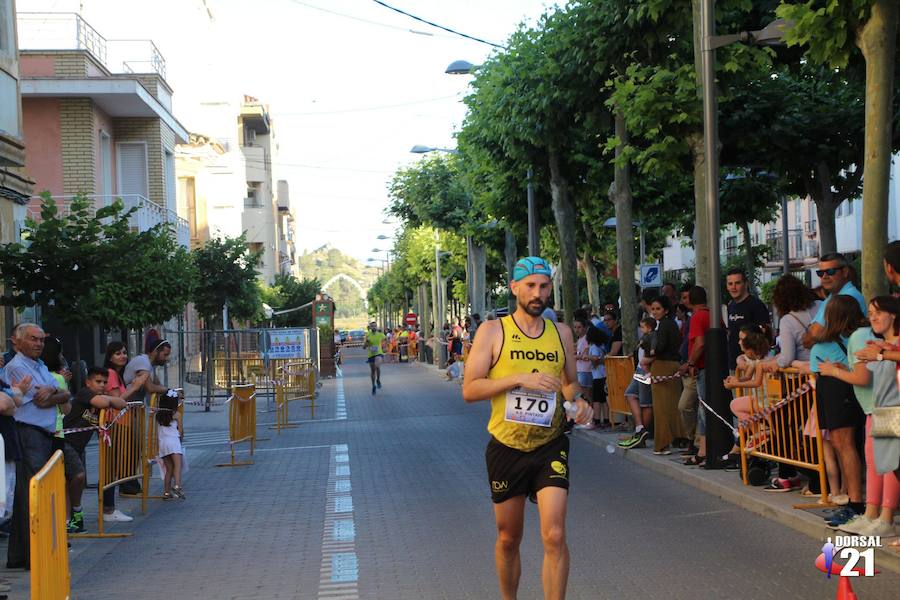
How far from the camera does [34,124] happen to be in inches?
1283

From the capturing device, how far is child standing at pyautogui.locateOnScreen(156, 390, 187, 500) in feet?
47.8

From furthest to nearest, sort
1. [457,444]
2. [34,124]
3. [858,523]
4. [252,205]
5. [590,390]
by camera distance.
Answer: [252,205]
[34,124]
[590,390]
[457,444]
[858,523]

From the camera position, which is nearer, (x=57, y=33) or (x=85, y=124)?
(x=85, y=124)

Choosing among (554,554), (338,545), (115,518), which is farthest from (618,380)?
(554,554)

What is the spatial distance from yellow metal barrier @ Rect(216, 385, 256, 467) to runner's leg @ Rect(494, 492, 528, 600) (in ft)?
38.7

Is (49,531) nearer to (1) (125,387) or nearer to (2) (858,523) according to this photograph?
(2) (858,523)

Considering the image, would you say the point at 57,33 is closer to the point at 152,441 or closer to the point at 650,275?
the point at 650,275

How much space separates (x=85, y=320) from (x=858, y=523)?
12.9m

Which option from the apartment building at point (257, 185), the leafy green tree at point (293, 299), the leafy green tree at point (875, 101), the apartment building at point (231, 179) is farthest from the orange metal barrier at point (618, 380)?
the apartment building at point (257, 185)

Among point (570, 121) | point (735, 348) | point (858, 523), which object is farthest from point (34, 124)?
point (858, 523)

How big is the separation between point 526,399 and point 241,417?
13.3 m

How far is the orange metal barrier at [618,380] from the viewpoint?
19.0 m

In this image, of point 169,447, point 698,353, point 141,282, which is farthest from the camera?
point 141,282

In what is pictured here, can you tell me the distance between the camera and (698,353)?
48.2 feet
